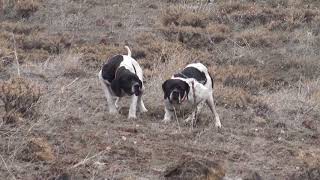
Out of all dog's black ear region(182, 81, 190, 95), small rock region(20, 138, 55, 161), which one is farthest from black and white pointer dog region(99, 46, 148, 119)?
small rock region(20, 138, 55, 161)

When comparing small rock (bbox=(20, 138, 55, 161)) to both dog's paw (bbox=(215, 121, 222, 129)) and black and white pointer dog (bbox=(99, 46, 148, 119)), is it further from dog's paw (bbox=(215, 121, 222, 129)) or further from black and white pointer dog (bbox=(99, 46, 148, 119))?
dog's paw (bbox=(215, 121, 222, 129))

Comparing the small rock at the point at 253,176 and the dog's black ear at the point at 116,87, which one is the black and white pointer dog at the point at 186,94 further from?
the small rock at the point at 253,176

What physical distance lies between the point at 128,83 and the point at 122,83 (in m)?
0.08

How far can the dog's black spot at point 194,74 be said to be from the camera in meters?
8.32

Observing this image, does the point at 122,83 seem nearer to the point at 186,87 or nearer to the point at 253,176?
the point at 186,87

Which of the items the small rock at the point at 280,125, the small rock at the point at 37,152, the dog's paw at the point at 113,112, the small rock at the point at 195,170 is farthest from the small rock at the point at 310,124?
the small rock at the point at 37,152

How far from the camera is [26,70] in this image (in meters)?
10.4

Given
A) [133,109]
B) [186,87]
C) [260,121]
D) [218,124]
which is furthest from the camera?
[133,109]

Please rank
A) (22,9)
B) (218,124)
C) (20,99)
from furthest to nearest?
(22,9), (218,124), (20,99)

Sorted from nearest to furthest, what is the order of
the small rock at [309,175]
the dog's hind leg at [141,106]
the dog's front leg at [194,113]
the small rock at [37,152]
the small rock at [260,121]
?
the small rock at [37,152]
the small rock at [309,175]
the dog's front leg at [194,113]
the small rock at [260,121]
the dog's hind leg at [141,106]

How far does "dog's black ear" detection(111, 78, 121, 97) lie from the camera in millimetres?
8305

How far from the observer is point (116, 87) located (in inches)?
328

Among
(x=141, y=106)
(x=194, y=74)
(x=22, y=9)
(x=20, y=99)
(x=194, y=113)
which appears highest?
(x=20, y=99)

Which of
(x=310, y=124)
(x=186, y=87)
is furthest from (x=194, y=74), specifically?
(x=310, y=124)
